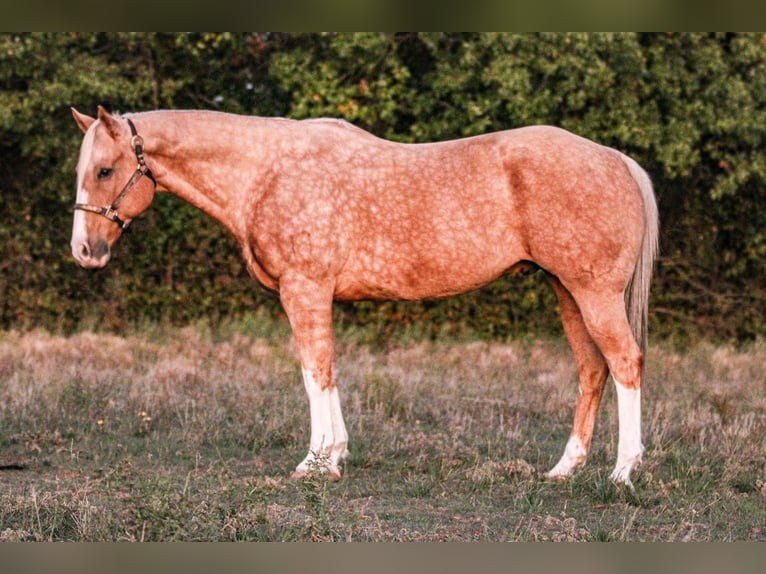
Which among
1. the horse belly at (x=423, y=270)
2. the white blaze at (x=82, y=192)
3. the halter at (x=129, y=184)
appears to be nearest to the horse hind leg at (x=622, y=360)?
the horse belly at (x=423, y=270)

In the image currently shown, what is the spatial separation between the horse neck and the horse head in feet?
0.43

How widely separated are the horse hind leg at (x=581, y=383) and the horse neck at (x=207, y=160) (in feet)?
7.03

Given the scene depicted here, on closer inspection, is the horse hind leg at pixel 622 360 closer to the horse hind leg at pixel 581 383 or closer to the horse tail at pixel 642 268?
the horse tail at pixel 642 268

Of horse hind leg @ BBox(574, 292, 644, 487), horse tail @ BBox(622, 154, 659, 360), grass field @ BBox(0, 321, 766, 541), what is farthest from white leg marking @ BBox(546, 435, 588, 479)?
horse tail @ BBox(622, 154, 659, 360)

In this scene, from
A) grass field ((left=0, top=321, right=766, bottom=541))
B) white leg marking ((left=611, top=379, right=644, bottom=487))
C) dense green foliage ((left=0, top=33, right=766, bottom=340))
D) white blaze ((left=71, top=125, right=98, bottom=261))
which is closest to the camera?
grass field ((left=0, top=321, right=766, bottom=541))

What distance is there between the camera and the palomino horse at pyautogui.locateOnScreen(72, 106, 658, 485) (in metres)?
6.14

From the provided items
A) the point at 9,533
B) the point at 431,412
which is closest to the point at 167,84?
the point at 431,412

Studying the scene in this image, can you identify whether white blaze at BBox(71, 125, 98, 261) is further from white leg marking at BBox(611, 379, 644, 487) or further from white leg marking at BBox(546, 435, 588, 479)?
white leg marking at BBox(611, 379, 644, 487)

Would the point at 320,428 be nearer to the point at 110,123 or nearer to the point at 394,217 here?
the point at 394,217

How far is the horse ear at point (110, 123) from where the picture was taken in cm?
621

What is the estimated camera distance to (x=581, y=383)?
261 inches

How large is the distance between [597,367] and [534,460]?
88 centimetres

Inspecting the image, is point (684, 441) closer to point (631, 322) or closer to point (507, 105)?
point (631, 322)

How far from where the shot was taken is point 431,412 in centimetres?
826
